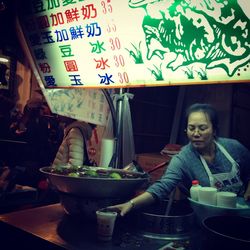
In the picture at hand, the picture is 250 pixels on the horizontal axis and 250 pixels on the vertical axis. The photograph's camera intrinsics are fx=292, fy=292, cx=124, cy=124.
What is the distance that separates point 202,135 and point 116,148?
1.06 m

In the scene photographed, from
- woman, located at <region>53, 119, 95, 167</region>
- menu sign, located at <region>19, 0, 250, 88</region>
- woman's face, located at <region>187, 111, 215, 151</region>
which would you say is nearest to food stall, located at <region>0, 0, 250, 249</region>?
menu sign, located at <region>19, 0, 250, 88</region>

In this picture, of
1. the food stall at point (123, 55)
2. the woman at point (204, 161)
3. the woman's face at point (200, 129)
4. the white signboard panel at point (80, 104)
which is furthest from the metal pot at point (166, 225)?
the white signboard panel at point (80, 104)

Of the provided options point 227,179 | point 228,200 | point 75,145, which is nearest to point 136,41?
point 228,200

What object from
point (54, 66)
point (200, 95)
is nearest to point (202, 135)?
point (54, 66)

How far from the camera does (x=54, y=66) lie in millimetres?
3498

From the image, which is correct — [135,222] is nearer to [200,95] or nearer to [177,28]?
[177,28]

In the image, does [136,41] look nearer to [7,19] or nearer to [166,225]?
[166,225]

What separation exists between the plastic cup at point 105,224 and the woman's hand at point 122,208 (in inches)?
6.0

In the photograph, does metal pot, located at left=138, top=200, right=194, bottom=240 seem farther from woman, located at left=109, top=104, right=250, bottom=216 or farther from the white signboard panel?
the white signboard panel

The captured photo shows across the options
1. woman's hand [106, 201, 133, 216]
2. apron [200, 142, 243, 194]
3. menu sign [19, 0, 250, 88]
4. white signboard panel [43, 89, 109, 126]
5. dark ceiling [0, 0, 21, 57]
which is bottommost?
woman's hand [106, 201, 133, 216]

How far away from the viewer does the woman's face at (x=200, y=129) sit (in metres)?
3.18

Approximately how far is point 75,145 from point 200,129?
2242 millimetres

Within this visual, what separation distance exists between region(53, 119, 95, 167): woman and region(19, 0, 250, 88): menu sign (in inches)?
52.0

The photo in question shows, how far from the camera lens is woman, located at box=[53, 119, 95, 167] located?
4699 millimetres
